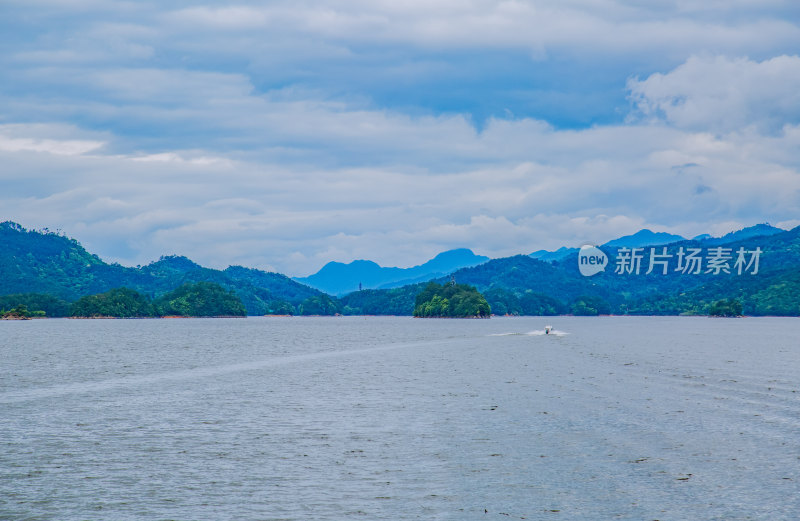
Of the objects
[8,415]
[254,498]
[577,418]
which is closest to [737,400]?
[577,418]

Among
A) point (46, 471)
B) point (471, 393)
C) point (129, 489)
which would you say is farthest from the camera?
point (471, 393)

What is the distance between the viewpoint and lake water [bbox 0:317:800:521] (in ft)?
76.8

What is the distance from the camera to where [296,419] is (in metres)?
43.0

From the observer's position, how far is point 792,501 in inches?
917

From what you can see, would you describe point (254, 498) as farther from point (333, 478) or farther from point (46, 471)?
point (46, 471)

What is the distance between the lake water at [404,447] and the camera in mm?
23414

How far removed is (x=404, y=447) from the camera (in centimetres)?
3353

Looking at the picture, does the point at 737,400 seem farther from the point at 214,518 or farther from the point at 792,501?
the point at 214,518

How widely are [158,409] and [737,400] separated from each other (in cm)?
3735

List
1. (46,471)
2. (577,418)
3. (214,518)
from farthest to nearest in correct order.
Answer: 1. (577,418)
2. (46,471)
3. (214,518)

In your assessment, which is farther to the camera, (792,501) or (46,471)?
(46,471)

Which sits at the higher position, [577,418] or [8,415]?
[577,418]

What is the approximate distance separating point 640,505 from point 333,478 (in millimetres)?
10559

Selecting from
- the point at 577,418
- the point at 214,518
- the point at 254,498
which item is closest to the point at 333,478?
the point at 254,498
